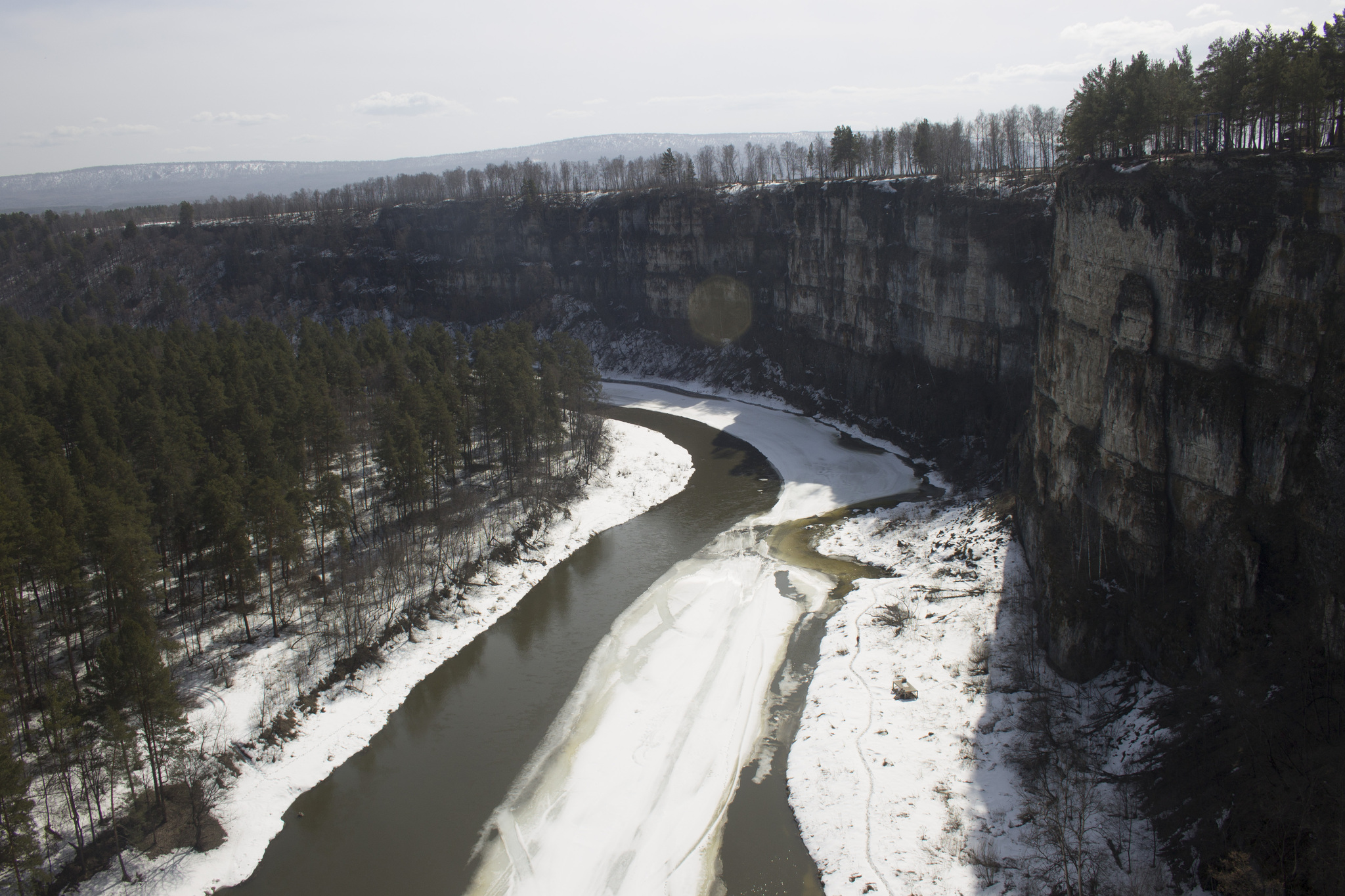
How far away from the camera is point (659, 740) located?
1151 inches

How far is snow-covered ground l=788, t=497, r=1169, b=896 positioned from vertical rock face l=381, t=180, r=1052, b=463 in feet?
74.3

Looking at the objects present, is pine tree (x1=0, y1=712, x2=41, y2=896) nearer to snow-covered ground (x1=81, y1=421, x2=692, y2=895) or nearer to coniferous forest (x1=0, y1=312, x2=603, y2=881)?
coniferous forest (x1=0, y1=312, x2=603, y2=881)

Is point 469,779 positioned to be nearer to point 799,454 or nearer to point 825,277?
point 799,454

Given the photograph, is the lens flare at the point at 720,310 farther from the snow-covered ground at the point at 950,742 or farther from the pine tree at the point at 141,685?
the pine tree at the point at 141,685

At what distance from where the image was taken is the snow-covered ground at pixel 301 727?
2356 centimetres

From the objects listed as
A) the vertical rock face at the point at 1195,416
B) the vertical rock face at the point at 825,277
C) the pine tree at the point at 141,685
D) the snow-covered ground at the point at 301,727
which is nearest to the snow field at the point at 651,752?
the snow-covered ground at the point at 301,727

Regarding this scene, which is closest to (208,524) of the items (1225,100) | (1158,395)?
(1158,395)

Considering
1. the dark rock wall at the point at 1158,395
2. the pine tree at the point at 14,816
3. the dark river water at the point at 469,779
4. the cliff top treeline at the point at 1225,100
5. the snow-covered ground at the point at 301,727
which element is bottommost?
the dark river water at the point at 469,779

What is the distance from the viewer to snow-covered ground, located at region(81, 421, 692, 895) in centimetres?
2356

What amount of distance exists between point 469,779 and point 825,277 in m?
64.7

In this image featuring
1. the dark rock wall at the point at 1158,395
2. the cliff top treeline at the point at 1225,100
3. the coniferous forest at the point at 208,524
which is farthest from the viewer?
the cliff top treeline at the point at 1225,100

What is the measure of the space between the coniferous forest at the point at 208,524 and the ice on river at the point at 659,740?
381 inches

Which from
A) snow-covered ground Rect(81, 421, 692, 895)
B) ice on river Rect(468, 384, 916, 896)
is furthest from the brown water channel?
ice on river Rect(468, 384, 916, 896)

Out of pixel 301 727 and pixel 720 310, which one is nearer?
pixel 301 727
